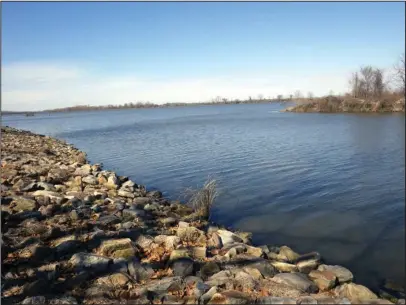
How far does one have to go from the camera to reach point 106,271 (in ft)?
19.5

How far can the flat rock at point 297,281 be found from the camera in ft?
18.1

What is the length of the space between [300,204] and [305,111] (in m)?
53.0

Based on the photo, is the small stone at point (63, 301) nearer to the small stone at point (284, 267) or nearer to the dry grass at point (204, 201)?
the small stone at point (284, 267)

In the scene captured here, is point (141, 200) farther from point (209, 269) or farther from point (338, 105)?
point (338, 105)

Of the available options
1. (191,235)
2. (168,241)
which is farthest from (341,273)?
(168,241)

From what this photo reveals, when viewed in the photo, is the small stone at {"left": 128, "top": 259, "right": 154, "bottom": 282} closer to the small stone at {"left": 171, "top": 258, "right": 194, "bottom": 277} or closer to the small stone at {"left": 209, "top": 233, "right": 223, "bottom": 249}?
the small stone at {"left": 171, "top": 258, "right": 194, "bottom": 277}

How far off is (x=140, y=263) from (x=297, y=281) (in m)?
2.71

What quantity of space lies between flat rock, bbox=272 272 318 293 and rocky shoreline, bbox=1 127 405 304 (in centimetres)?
2

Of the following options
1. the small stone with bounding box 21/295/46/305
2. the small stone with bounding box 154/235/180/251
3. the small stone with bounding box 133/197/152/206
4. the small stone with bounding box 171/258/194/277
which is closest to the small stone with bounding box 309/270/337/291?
the small stone with bounding box 171/258/194/277

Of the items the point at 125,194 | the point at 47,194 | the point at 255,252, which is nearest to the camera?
the point at 255,252

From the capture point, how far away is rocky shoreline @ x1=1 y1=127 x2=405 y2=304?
5.15 meters

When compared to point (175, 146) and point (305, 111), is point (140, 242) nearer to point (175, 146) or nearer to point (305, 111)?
point (175, 146)

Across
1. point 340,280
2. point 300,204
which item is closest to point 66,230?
point 340,280

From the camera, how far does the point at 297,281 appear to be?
5.68m
